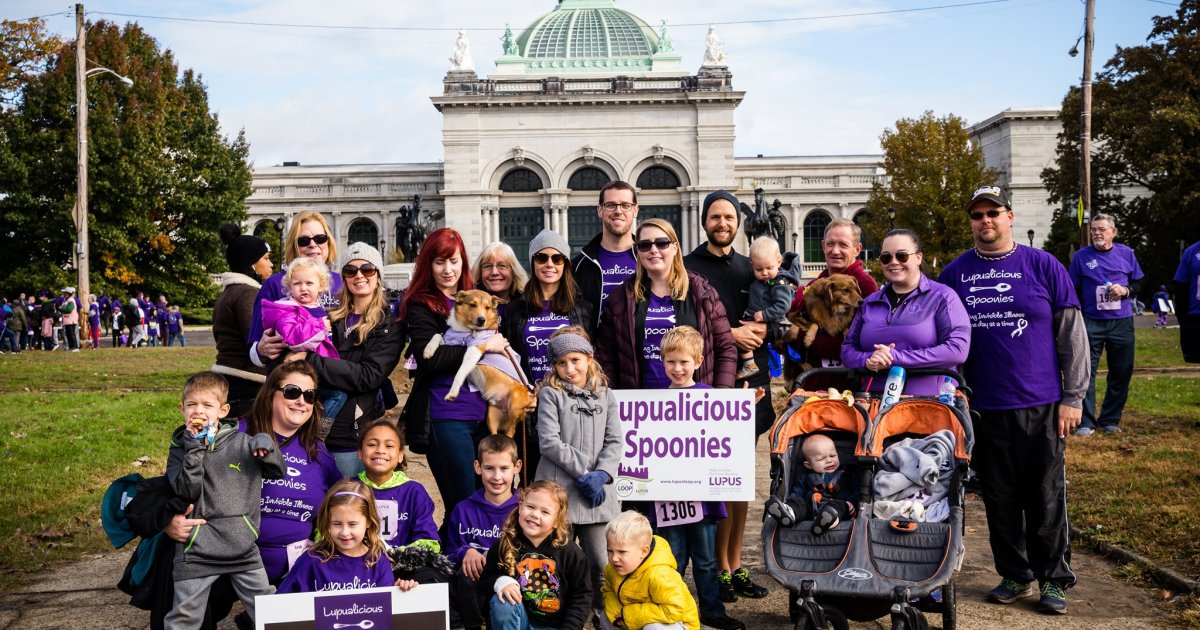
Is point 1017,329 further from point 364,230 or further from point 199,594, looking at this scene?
point 364,230

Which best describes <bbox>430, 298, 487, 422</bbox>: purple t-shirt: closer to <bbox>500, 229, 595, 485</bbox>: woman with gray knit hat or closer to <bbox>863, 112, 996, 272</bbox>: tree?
<bbox>500, 229, 595, 485</bbox>: woman with gray knit hat

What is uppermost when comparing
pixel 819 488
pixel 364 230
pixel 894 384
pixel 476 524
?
pixel 364 230

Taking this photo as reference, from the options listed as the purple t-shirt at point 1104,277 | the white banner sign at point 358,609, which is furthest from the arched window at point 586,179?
the white banner sign at point 358,609

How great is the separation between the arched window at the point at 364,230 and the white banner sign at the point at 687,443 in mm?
64308

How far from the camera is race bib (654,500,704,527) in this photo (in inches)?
240

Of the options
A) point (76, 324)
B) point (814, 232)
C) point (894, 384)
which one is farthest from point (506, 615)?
point (814, 232)

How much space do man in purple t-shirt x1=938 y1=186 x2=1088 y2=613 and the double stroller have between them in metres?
0.64

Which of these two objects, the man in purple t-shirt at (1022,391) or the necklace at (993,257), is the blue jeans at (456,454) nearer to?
the man in purple t-shirt at (1022,391)

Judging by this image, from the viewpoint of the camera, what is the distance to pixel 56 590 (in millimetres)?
6672

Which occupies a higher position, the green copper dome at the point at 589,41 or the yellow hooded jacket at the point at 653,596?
the green copper dome at the point at 589,41

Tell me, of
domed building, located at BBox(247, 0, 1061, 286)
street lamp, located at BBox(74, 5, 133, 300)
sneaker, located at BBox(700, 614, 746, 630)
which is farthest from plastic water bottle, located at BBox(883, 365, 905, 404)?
domed building, located at BBox(247, 0, 1061, 286)

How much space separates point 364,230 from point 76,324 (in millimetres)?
41892

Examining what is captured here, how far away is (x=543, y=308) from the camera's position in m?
6.44

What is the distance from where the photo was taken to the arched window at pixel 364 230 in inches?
2709
